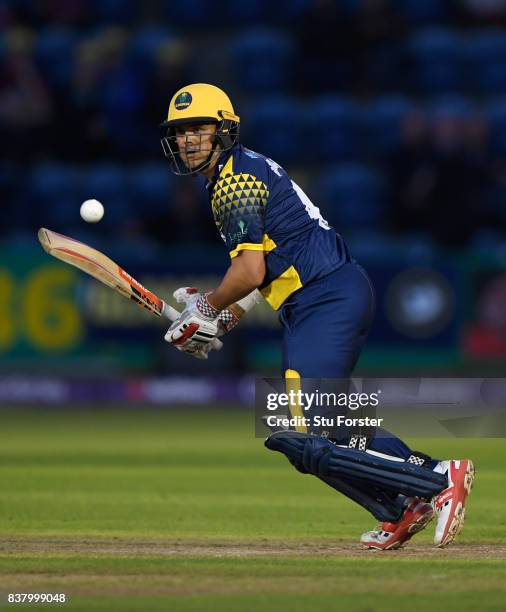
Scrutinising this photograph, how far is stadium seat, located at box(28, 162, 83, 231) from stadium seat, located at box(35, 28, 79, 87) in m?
1.23

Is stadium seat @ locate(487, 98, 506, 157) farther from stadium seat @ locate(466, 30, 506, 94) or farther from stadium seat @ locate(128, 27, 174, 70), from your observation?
stadium seat @ locate(128, 27, 174, 70)

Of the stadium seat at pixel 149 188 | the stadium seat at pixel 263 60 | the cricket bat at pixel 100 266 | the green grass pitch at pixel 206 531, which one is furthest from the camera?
the stadium seat at pixel 263 60

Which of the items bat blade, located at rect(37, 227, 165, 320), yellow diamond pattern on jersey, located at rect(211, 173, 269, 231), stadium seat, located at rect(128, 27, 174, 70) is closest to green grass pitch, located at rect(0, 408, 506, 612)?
bat blade, located at rect(37, 227, 165, 320)

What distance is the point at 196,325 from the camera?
538cm

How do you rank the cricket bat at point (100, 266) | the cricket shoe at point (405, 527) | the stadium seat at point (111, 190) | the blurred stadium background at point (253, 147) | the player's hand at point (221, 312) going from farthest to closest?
the stadium seat at point (111, 190)
the blurred stadium background at point (253, 147)
the cricket bat at point (100, 266)
the player's hand at point (221, 312)
the cricket shoe at point (405, 527)

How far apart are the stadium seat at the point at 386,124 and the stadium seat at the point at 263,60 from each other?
3.40 feet

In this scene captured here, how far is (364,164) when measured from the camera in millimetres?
13234

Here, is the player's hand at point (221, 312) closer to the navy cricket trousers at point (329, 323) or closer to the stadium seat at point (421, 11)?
the navy cricket trousers at point (329, 323)

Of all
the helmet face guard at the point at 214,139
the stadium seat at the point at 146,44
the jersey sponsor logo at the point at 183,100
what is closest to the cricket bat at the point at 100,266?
the helmet face guard at the point at 214,139

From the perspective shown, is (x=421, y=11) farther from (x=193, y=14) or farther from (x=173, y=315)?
(x=173, y=315)

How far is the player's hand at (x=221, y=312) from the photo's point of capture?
5582mm

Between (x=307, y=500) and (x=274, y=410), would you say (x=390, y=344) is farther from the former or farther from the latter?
(x=274, y=410)

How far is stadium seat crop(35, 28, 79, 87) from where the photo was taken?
13.6 meters

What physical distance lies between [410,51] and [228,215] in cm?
876
